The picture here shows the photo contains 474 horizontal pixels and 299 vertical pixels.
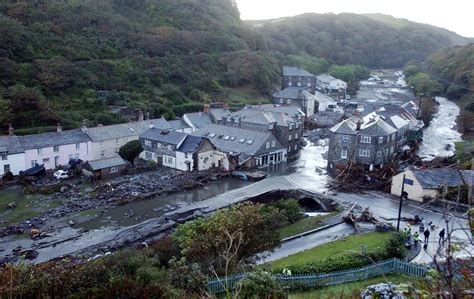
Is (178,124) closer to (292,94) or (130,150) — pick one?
(130,150)

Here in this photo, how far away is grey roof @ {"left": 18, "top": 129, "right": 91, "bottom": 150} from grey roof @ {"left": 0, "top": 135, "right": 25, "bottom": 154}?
0.45 m

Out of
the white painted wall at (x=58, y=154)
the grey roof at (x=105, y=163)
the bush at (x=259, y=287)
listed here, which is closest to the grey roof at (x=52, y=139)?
the white painted wall at (x=58, y=154)

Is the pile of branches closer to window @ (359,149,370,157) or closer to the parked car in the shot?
window @ (359,149,370,157)

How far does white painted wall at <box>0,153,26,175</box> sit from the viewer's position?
1363 inches

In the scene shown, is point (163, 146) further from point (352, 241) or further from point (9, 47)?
point (9, 47)

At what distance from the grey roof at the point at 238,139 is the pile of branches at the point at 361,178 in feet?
Answer: 24.8

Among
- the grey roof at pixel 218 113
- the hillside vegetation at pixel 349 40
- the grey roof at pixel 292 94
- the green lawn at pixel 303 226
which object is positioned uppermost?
the hillside vegetation at pixel 349 40

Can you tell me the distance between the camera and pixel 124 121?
48719 mm

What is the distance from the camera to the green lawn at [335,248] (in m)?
20.5

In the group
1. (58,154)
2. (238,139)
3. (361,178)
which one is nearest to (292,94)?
(238,139)

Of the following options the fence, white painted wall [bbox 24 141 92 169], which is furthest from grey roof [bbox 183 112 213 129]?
the fence

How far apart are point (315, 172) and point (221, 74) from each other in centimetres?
3851

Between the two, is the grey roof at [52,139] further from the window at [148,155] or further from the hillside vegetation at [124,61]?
the window at [148,155]

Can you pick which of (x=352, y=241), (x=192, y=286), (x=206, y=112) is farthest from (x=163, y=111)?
(x=192, y=286)
